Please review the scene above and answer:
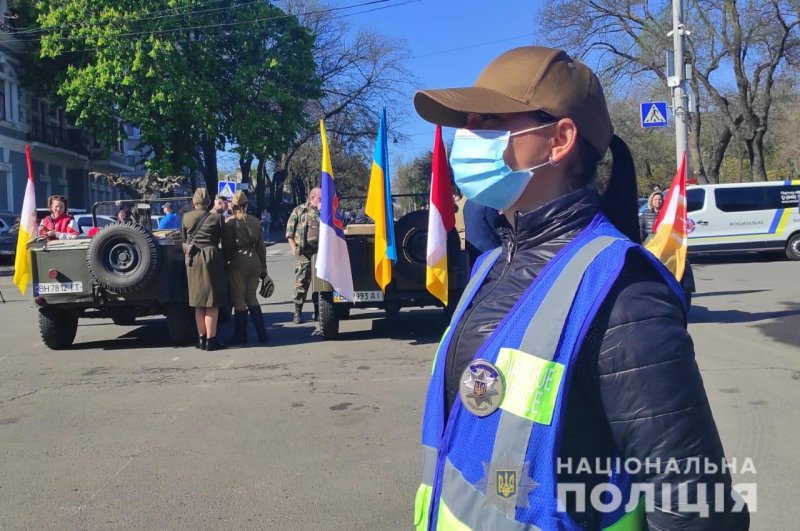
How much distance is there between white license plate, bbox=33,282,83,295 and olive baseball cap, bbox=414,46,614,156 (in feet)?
26.4

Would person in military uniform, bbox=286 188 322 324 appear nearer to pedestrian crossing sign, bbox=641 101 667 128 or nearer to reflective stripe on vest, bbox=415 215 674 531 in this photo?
pedestrian crossing sign, bbox=641 101 667 128

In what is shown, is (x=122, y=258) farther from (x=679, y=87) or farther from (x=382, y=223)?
(x=679, y=87)

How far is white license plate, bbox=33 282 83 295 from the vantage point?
869 cm

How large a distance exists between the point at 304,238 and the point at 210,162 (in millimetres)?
31656

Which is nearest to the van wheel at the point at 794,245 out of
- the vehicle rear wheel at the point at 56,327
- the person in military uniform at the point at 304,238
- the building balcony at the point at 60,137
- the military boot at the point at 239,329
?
the person in military uniform at the point at 304,238

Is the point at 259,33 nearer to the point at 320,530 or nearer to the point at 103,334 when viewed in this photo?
the point at 103,334

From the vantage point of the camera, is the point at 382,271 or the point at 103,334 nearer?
the point at 382,271

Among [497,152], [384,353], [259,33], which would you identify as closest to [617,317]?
[497,152]

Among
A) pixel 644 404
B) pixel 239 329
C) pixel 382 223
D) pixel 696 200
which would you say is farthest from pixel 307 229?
pixel 696 200

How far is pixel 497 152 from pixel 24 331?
10.9m

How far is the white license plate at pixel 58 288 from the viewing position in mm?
8688

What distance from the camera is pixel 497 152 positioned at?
1719 millimetres

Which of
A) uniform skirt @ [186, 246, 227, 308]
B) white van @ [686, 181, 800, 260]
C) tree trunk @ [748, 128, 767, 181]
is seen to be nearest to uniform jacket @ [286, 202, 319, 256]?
uniform skirt @ [186, 246, 227, 308]

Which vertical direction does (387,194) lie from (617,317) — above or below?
above
